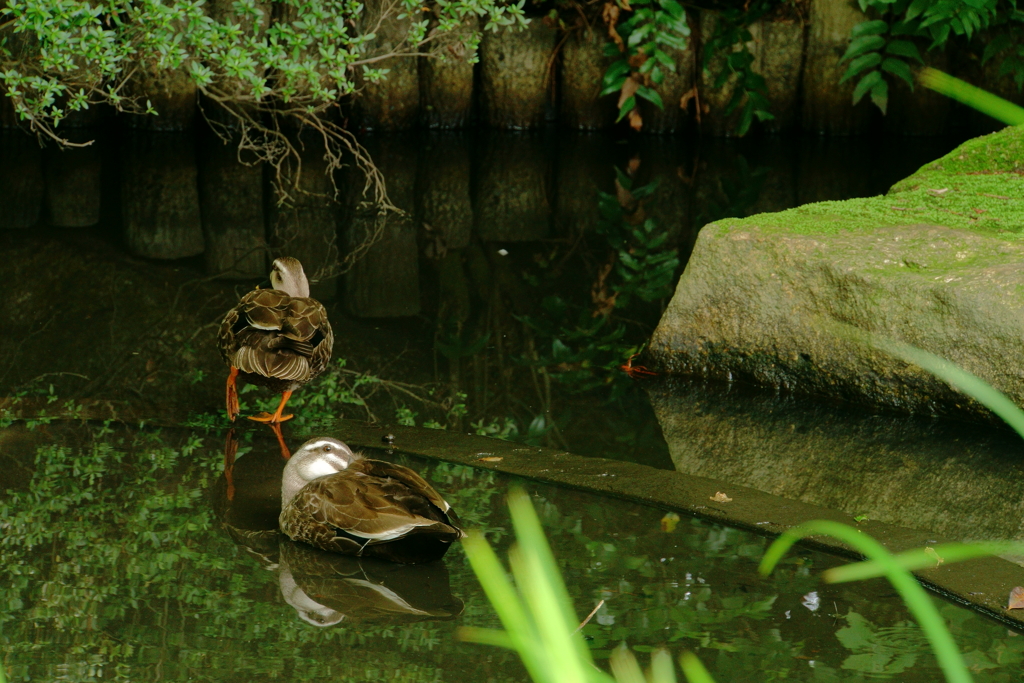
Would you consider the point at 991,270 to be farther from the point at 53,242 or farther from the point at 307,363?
the point at 53,242

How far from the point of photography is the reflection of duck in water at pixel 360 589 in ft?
9.32

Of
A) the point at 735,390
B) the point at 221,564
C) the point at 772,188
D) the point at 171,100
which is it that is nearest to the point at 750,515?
the point at 735,390

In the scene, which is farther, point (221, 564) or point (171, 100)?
point (171, 100)

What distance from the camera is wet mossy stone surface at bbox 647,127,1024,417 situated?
4180 millimetres

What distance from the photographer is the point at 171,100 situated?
386 inches

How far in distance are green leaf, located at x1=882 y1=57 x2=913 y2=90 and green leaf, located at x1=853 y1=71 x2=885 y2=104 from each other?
0.10 meters

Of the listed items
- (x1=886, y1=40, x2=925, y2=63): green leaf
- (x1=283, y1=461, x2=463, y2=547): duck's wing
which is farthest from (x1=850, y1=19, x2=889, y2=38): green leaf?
(x1=283, y1=461, x2=463, y2=547): duck's wing

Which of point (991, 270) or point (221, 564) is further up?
point (991, 270)

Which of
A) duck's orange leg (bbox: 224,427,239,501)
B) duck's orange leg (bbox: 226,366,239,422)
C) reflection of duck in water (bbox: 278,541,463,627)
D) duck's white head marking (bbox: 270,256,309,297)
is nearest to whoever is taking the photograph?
reflection of duck in water (bbox: 278,541,463,627)

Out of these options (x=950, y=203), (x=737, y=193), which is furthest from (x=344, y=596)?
(x=737, y=193)

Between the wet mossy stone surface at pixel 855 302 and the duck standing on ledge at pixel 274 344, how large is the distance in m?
1.58

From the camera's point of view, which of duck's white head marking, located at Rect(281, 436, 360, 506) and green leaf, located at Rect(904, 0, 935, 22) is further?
green leaf, located at Rect(904, 0, 935, 22)

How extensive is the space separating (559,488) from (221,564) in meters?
1.13

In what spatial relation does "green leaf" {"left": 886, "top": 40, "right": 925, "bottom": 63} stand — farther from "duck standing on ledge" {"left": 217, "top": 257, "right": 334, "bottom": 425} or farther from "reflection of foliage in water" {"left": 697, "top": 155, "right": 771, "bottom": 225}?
"duck standing on ledge" {"left": 217, "top": 257, "right": 334, "bottom": 425}
